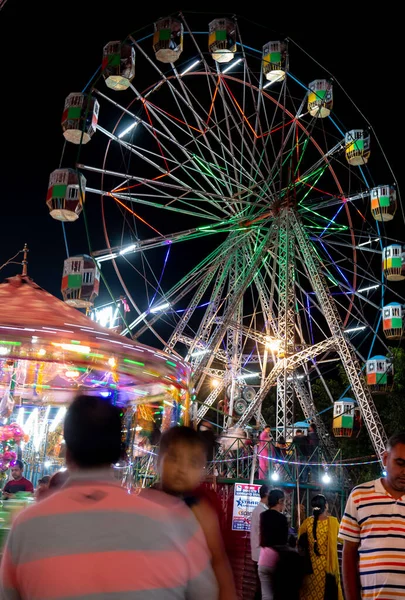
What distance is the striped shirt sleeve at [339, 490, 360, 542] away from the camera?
11.3ft

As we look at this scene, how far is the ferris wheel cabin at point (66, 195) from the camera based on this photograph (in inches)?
602

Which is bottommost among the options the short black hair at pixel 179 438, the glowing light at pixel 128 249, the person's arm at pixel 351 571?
the person's arm at pixel 351 571

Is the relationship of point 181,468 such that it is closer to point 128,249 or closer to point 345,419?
point 128,249

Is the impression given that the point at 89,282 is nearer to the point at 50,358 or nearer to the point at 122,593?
the point at 50,358

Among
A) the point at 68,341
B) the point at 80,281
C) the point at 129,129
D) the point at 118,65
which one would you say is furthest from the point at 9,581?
the point at 129,129

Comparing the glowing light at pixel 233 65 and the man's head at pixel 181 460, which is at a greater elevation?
the glowing light at pixel 233 65

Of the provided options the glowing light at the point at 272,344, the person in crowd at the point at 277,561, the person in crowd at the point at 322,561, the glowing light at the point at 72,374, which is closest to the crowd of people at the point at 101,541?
the person in crowd at the point at 277,561

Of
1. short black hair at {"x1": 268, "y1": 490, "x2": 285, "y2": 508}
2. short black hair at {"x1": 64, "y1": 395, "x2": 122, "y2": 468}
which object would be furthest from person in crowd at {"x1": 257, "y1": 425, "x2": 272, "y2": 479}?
short black hair at {"x1": 64, "y1": 395, "x2": 122, "y2": 468}

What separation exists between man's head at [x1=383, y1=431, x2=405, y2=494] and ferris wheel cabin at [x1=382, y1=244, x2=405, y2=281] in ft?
48.2

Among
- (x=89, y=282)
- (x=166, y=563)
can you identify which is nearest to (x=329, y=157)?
(x=89, y=282)

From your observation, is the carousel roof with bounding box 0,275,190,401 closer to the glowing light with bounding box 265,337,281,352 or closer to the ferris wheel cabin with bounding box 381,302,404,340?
the glowing light with bounding box 265,337,281,352

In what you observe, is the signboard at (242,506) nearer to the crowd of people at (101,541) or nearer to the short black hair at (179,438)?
the short black hair at (179,438)

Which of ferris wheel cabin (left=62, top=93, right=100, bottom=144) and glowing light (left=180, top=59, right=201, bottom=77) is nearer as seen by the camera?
ferris wheel cabin (left=62, top=93, right=100, bottom=144)

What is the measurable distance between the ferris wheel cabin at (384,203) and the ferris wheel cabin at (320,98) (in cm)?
267
